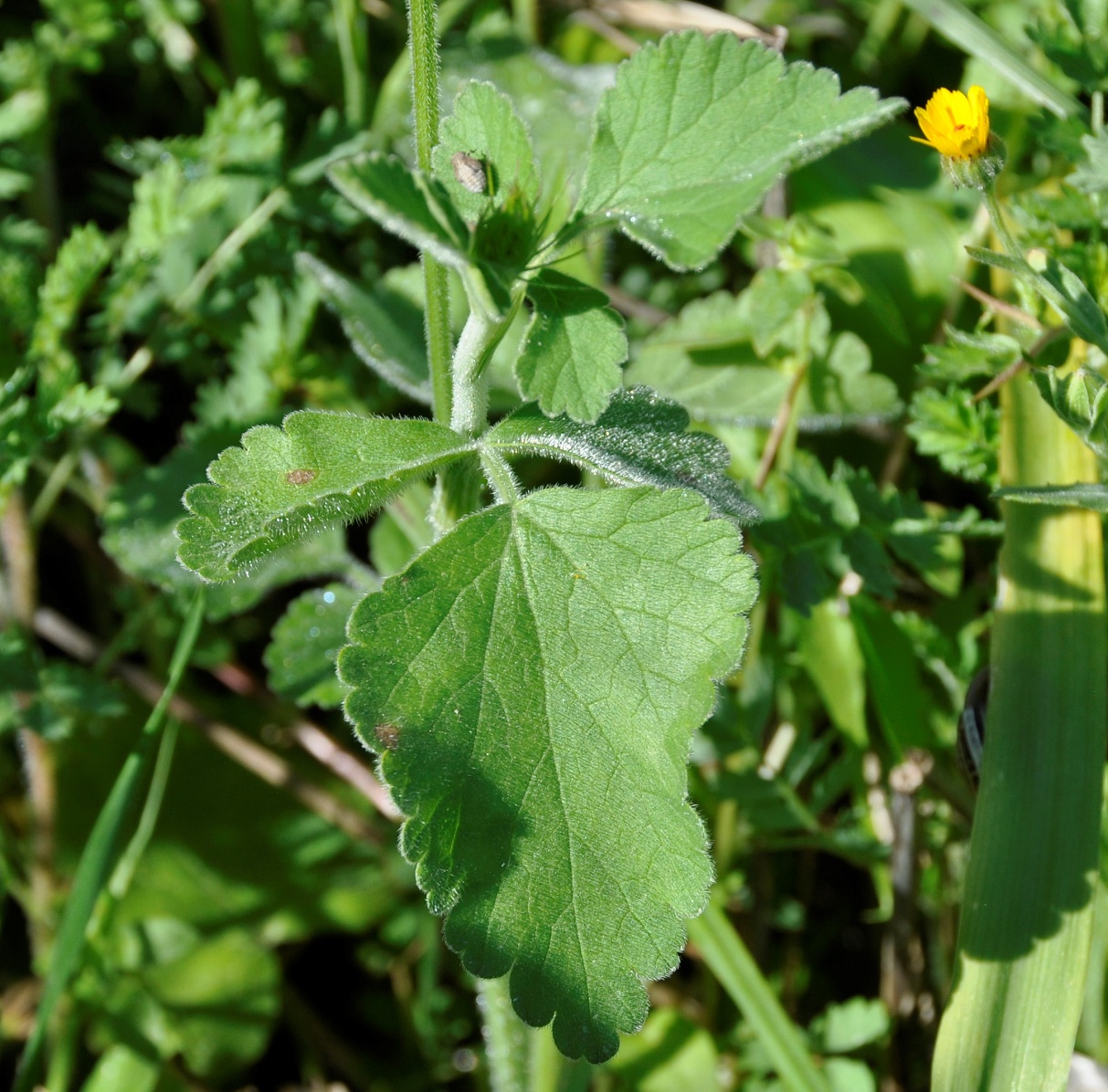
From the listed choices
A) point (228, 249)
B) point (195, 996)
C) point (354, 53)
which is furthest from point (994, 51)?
point (195, 996)

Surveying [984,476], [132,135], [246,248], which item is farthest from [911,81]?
[132,135]

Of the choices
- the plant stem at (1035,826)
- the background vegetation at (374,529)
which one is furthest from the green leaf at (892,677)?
the plant stem at (1035,826)

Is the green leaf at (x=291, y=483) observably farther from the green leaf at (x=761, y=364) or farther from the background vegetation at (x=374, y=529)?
the green leaf at (x=761, y=364)

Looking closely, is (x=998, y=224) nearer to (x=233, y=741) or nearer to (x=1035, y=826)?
(x=1035, y=826)

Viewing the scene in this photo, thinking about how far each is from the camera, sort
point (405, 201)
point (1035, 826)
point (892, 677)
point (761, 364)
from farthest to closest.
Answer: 1. point (761, 364)
2. point (892, 677)
3. point (1035, 826)
4. point (405, 201)

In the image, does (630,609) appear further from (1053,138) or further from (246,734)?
(246,734)

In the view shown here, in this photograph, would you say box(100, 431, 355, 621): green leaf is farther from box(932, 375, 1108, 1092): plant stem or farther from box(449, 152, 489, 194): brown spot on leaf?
box(932, 375, 1108, 1092): plant stem

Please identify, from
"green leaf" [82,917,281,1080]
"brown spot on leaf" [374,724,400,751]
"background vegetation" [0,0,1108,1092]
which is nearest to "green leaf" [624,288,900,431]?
"background vegetation" [0,0,1108,1092]
